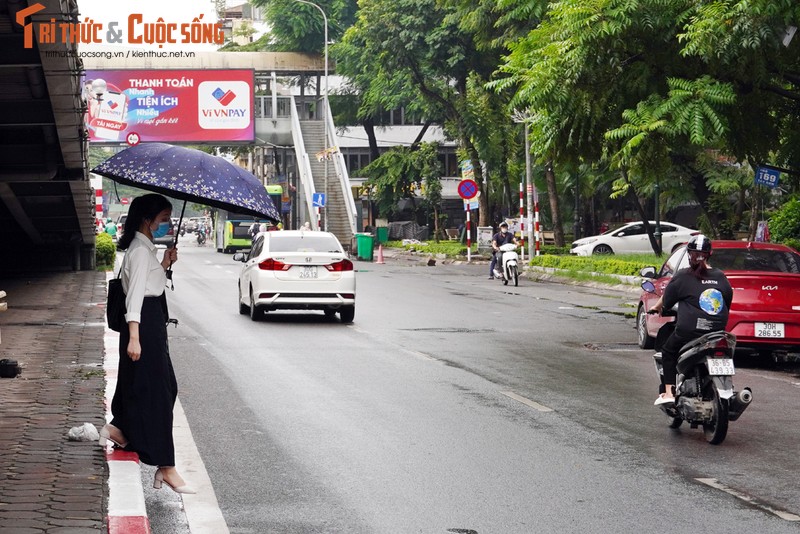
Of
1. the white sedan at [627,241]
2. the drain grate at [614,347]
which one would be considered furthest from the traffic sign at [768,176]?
the white sedan at [627,241]

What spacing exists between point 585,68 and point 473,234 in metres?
50.3

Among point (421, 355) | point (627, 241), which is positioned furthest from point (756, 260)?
point (627, 241)

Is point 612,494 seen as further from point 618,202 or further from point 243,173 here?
point 618,202

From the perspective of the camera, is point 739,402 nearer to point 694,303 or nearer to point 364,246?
point 694,303

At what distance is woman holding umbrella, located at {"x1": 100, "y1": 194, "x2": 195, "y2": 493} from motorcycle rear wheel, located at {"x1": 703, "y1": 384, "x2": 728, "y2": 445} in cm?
420

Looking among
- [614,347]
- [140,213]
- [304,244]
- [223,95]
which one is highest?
[223,95]

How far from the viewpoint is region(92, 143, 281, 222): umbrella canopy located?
8.27 metres

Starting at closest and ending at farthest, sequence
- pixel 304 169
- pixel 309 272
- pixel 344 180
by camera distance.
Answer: pixel 309 272 → pixel 344 180 → pixel 304 169

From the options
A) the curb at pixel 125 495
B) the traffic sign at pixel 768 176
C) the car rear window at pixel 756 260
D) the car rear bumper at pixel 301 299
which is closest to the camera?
the curb at pixel 125 495

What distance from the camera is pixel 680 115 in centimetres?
1825

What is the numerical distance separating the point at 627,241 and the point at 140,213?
44.5m

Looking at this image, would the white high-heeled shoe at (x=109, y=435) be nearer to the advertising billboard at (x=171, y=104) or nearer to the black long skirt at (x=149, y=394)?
the black long skirt at (x=149, y=394)

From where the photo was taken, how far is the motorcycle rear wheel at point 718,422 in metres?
10.0

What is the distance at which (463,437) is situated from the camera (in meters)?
10.3
